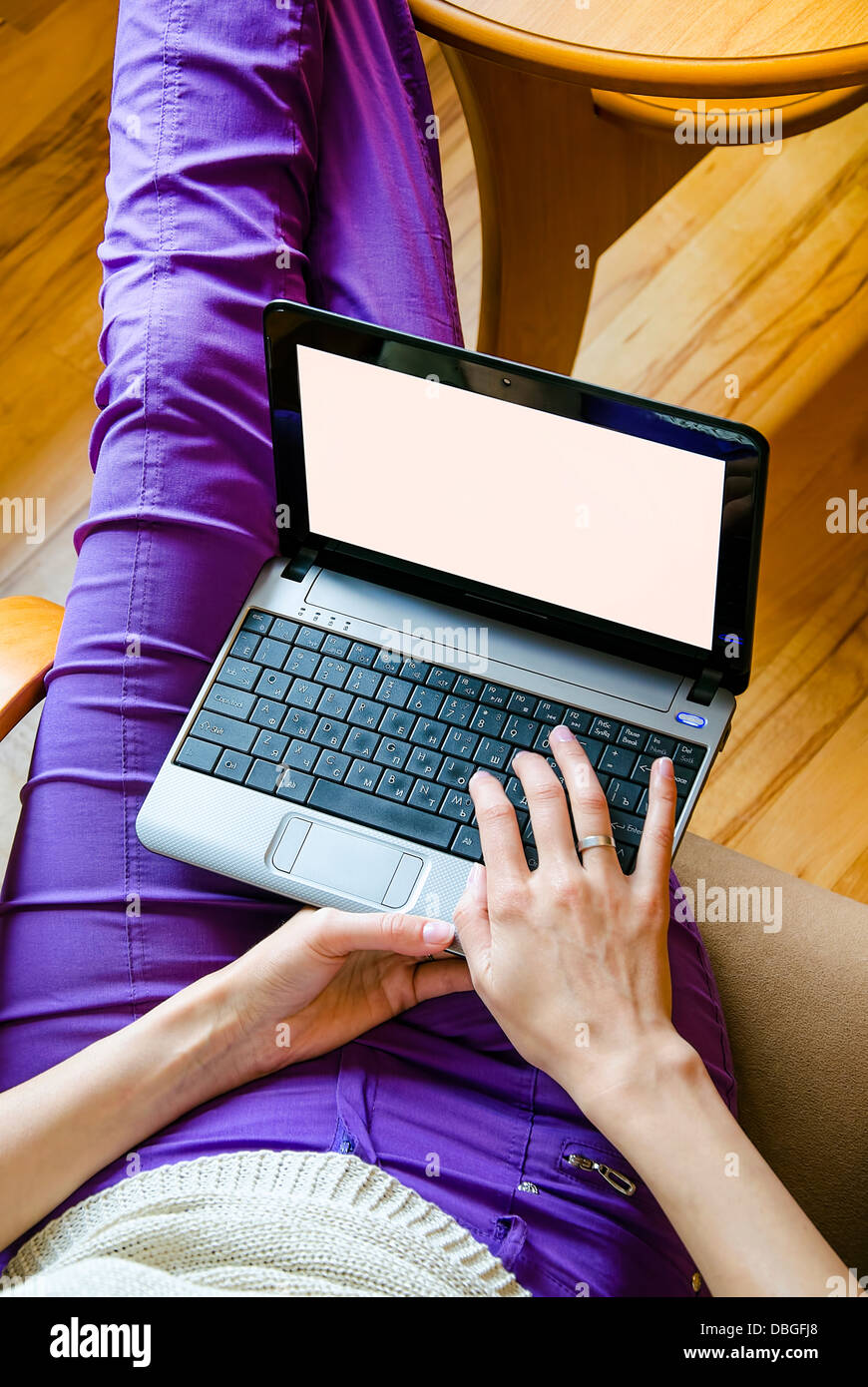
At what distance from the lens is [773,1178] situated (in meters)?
0.59

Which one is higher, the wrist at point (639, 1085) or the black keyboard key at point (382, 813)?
the black keyboard key at point (382, 813)

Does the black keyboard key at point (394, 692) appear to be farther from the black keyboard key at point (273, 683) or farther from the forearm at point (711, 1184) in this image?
the forearm at point (711, 1184)

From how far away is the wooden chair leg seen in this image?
100 centimetres

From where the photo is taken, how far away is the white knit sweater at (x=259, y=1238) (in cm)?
58

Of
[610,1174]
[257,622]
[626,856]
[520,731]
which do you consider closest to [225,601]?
[257,622]

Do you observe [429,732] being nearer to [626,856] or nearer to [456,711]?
[456,711]

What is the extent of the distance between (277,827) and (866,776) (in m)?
0.75

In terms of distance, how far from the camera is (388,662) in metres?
0.79

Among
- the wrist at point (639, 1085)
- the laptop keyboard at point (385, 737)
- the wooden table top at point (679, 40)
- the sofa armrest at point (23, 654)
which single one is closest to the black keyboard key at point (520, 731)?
the laptop keyboard at point (385, 737)

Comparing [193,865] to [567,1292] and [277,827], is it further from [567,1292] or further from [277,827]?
[567,1292]

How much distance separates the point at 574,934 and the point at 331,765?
210mm

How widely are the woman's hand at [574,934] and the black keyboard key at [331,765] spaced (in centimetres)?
10

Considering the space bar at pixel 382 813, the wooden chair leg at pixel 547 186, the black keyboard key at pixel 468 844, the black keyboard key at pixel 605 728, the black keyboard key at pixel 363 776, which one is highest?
the wooden chair leg at pixel 547 186

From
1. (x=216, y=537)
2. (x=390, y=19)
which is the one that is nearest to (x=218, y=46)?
(x=390, y=19)
